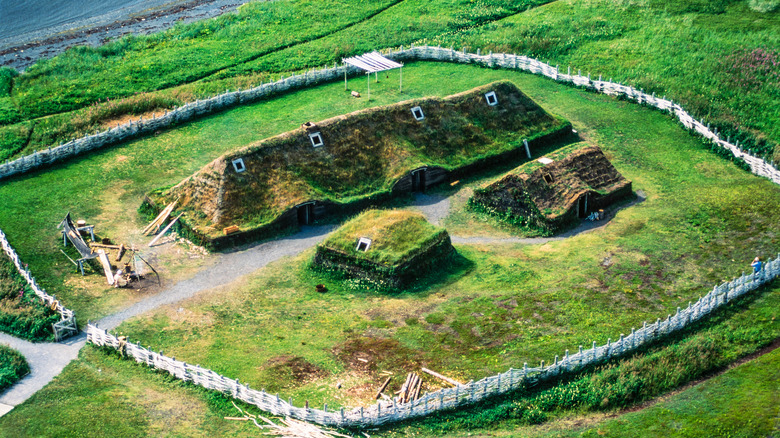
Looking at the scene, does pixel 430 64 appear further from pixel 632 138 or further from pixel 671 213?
pixel 671 213

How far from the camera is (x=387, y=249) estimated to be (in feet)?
164

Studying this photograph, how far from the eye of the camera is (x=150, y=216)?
56.6 meters

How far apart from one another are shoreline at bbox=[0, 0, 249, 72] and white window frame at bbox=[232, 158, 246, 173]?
39.2 metres

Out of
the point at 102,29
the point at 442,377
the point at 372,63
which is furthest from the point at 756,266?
the point at 102,29

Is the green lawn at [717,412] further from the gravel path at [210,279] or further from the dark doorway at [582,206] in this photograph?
the dark doorway at [582,206]

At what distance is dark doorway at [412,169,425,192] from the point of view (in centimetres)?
6034

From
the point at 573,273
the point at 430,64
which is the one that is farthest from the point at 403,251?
the point at 430,64

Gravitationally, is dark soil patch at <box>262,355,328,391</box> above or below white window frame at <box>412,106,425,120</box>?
below

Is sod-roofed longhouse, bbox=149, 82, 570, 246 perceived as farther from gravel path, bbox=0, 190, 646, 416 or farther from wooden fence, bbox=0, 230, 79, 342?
wooden fence, bbox=0, 230, 79, 342

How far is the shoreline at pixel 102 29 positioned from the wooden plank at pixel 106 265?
133 feet

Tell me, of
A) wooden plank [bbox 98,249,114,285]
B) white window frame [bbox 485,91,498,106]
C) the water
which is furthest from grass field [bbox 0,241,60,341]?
the water

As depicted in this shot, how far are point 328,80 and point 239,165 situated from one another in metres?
22.7

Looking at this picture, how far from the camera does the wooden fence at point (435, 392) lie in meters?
37.7

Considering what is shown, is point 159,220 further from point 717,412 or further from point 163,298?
point 717,412
